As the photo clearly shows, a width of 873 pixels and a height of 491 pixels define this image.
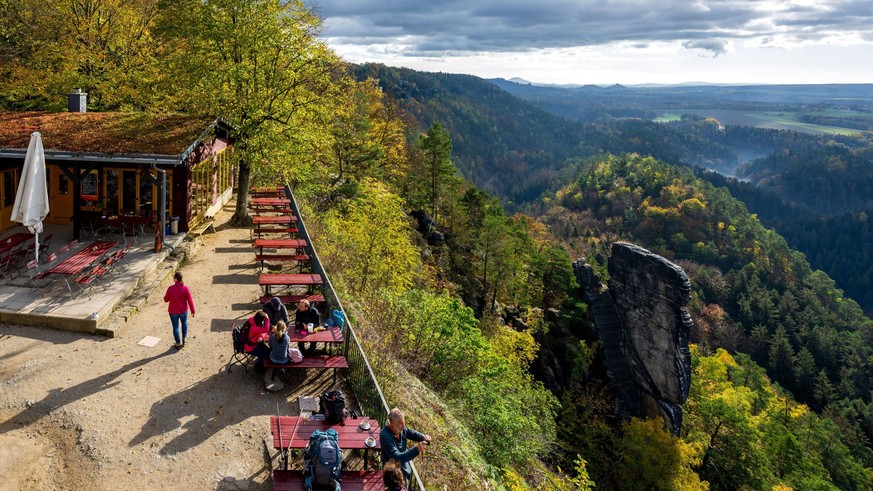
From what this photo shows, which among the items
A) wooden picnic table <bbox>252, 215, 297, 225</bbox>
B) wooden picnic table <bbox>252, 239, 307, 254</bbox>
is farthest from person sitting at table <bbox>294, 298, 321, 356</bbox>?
wooden picnic table <bbox>252, 215, 297, 225</bbox>

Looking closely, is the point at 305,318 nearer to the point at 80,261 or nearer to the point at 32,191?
the point at 80,261

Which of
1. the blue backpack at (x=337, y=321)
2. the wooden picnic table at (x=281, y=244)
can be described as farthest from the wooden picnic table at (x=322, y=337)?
the wooden picnic table at (x=281, y=244)

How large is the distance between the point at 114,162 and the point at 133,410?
9664 mm

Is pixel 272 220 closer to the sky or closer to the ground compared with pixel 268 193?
closer to the ground

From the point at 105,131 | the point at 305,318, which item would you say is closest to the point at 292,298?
the point at 305,318

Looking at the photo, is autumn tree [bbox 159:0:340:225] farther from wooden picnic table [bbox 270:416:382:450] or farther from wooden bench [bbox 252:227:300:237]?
wooden picnic table [bbox 270:416:382:450]

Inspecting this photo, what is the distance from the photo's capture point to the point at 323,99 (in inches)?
876

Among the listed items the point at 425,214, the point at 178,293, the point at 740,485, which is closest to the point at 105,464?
the point at 178,293

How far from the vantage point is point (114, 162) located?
1579cm

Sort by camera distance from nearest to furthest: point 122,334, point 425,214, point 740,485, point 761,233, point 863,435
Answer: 1. point 122,334
2. point 740,485
3. point 425,214
4. point 863,435
5. point 761,233

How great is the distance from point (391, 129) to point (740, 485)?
41.5 meters

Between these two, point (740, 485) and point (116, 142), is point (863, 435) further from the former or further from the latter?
point (116, 142)

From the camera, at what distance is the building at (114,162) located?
15648mm

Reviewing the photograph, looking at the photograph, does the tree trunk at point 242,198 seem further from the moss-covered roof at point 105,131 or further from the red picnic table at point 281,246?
the red picnic table at point 281,246
